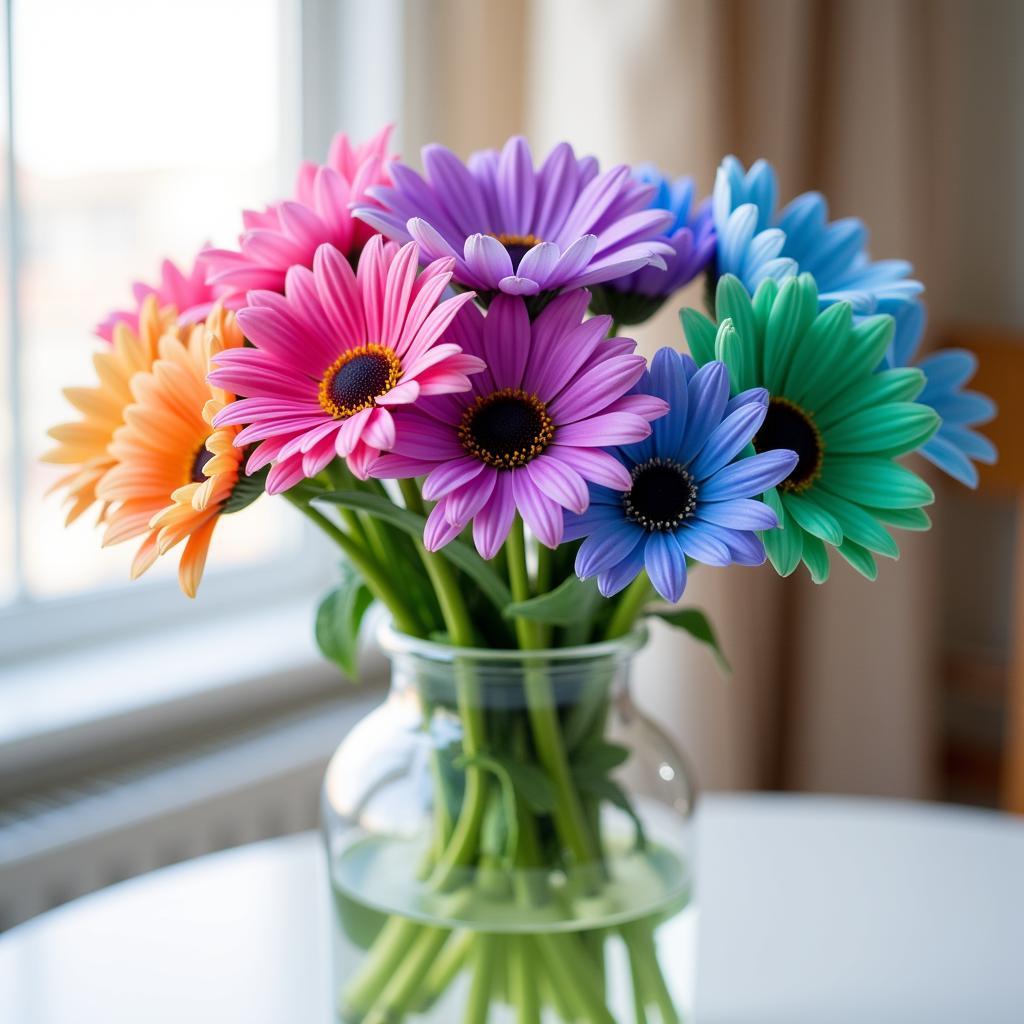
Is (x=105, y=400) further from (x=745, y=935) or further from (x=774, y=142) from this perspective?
(x=774, y=142)

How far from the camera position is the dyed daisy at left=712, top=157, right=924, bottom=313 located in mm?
538

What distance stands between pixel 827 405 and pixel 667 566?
120 millimetres

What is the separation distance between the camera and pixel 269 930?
84 cm

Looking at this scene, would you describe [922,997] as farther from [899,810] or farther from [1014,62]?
[1014,62]

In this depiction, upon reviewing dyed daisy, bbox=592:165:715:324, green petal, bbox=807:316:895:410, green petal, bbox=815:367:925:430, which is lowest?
green petal, bbox=815:367:925:430

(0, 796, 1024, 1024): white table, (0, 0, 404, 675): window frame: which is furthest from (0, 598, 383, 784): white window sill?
(0, 796, 1024, 1024): white table

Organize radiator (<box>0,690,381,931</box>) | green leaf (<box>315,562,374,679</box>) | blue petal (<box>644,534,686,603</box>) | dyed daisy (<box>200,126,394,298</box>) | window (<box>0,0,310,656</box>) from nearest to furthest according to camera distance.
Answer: blue petal (<box>644,534,686,603</box>), dyed daisy (<box>200,126,394,298</box>), green leaf (<box>315,562,374,679</box>), radiator (<box>0,690,381,931</box>), window (<box>0,0,310,656</box>)

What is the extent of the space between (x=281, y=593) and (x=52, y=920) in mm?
827

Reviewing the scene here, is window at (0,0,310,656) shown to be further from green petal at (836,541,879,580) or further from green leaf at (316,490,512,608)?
green petal at (836,541,879,580)

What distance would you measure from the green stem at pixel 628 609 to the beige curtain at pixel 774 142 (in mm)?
812

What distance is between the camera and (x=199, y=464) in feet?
1.84

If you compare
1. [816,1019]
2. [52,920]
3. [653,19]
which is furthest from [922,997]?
[653,19]

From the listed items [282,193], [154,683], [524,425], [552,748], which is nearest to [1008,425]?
[282,193]

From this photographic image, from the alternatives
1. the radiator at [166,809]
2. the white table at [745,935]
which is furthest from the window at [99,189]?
the white table at [745,935]
